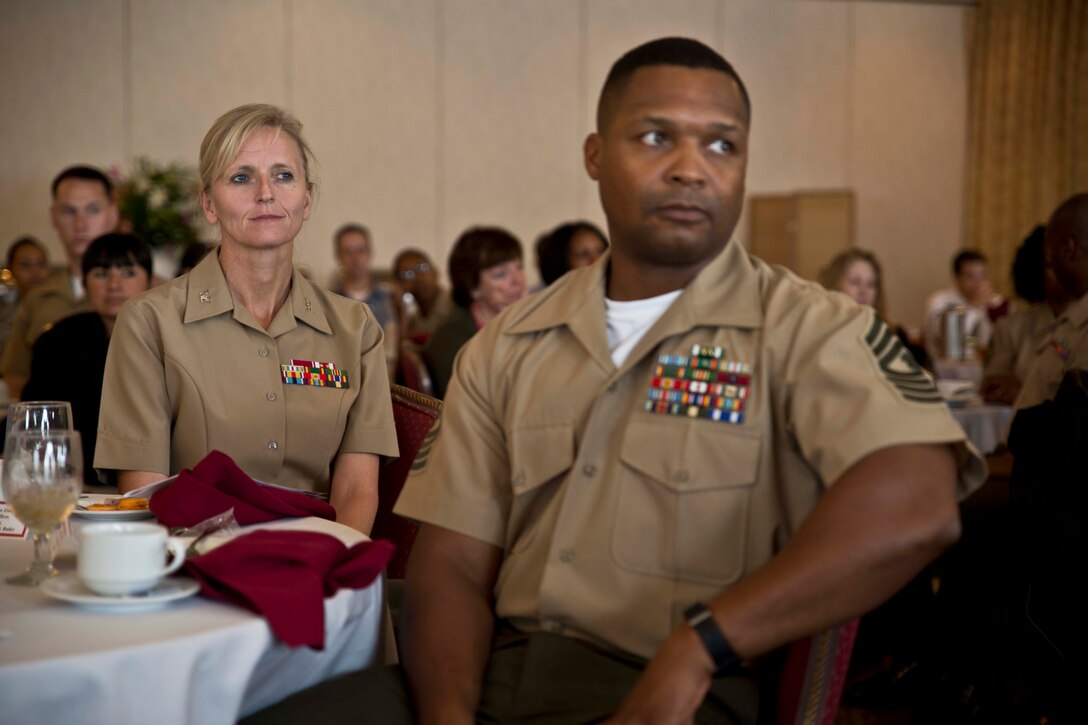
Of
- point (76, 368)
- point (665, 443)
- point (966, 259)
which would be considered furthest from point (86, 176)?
point (966, 259)

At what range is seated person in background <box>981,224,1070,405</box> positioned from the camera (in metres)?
4.51

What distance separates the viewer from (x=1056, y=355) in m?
3.42

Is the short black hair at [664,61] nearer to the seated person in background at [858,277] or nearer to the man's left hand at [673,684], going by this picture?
the man's left hand at [673,684]

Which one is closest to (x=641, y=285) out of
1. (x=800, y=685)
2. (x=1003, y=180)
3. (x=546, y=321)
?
(x=546, y=321)

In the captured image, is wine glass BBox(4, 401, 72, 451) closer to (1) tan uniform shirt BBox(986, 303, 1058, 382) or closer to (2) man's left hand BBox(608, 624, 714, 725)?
(2) man's left hand BBox(608, 624, 714, 725)

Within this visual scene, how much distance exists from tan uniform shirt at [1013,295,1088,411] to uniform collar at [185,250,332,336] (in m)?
2.05

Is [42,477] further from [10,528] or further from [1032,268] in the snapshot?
[1032,268]

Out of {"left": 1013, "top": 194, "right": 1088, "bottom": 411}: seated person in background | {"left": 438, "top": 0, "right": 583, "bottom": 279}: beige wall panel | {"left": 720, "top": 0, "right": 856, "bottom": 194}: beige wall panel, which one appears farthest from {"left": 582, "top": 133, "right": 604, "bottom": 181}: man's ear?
{"left": 720, "top": 0, "right": 856, "bottom": 194}: beige wall panel

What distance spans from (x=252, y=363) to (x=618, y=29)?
7492mm

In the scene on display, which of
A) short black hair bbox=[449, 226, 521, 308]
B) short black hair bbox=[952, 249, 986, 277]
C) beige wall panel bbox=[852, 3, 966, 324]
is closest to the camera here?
short black hair bbox=[449, 226, 521, 308]

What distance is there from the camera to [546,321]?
1.68 m

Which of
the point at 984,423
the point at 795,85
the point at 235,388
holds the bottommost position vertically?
the point at 984,423

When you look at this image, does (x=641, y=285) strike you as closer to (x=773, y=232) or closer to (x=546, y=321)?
(x=546, y=321)

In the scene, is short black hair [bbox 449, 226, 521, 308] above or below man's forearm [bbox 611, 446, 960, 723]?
above
